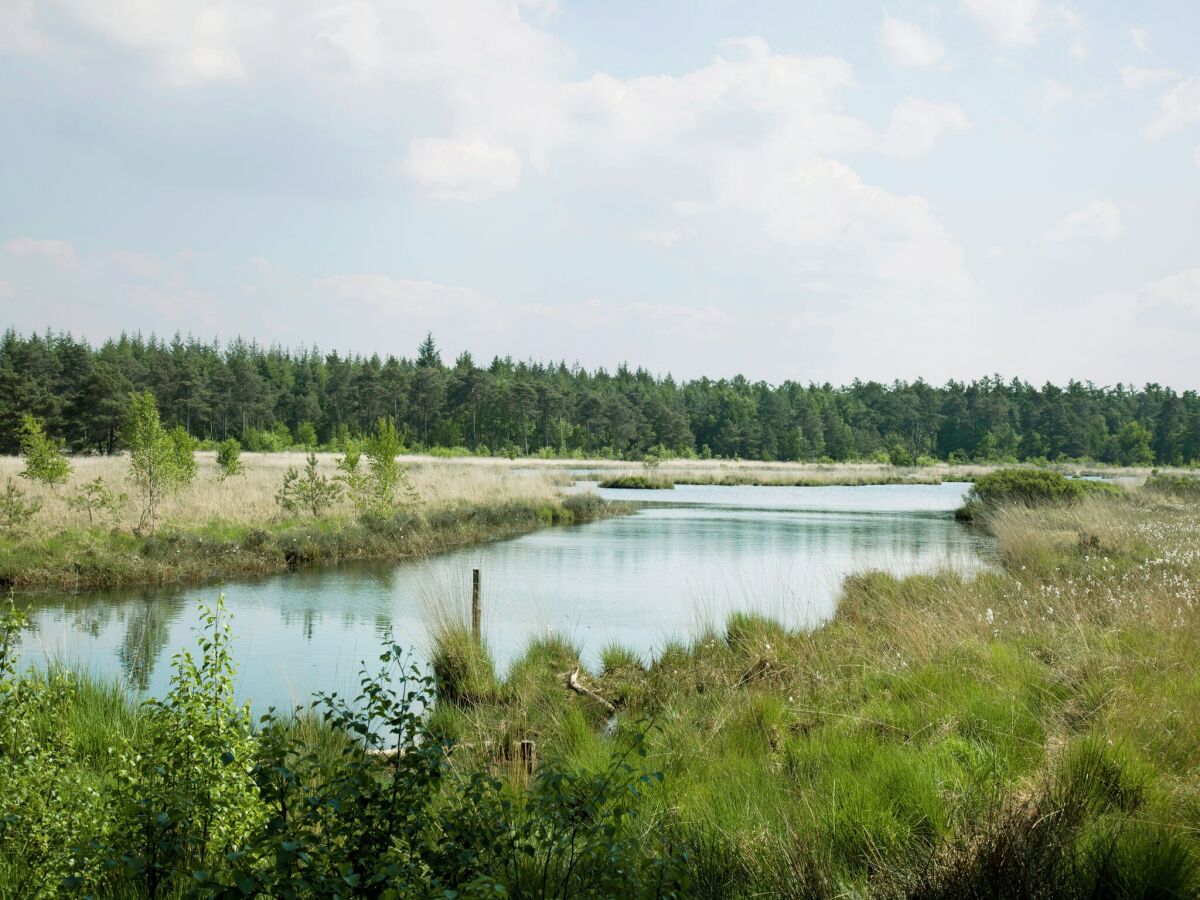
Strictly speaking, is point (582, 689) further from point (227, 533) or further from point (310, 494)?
point (310, 494)

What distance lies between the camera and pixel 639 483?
51.0 m

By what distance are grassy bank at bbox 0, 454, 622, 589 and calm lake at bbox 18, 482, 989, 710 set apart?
97 cm

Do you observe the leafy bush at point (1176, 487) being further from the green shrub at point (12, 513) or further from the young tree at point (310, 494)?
the green shrub at point (12, 513)

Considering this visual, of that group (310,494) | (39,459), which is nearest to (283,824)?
(39,459)

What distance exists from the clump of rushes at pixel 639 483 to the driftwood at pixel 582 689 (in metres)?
→ 40.9

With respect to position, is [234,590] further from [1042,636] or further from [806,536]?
[806,536]

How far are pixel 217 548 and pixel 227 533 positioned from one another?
50.1 inches

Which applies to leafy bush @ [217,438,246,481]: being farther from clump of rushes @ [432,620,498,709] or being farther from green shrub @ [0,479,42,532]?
clump of rushes @ [432,620,498,709]

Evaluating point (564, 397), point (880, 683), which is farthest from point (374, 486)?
point (564, 397)

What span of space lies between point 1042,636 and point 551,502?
82.5 feet

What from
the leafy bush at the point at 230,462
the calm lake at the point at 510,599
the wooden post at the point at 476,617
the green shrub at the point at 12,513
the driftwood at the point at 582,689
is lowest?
the calm lake at the point at 510,599

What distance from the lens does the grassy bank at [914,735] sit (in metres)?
3.79

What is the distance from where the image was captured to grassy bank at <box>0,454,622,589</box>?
15930mm

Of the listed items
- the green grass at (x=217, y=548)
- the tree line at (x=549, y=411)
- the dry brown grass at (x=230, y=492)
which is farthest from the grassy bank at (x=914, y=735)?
the tree line at (x=549, y=411)
